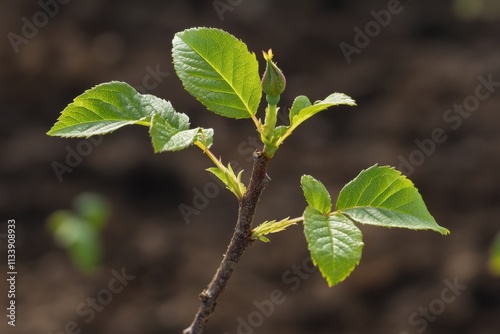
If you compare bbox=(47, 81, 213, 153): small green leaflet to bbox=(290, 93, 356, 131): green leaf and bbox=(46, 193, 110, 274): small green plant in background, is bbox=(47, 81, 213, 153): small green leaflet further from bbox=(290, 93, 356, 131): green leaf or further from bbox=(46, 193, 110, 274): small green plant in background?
bbox=(46, 193, 110, 274): small green plant in background

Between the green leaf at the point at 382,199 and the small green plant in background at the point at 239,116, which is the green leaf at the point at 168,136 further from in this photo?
the green leaf at the point at 382,199

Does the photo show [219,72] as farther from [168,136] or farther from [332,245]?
[332,245]

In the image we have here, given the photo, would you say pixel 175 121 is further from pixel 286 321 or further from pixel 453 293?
pixel 453 293

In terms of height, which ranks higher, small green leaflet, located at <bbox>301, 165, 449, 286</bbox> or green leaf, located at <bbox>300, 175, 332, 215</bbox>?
green leaf, located at <bbox>300, 175, 332, 215</bbox>

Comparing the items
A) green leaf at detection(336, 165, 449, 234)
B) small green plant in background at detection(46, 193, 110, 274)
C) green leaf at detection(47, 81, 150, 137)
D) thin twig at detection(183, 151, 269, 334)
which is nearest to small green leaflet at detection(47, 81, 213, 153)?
green leaf at detection(47, 81, 150, 137)

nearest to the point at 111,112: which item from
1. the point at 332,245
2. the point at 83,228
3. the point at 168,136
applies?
the point at 168,136

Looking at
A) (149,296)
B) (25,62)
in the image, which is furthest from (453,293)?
(25,62)
